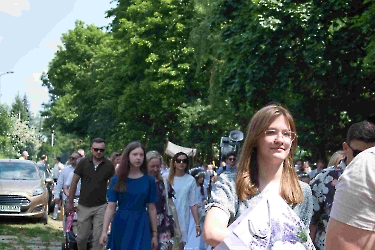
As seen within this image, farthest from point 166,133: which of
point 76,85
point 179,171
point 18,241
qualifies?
point 179,171

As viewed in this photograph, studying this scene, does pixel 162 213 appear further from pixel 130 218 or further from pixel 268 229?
pixel 268 229

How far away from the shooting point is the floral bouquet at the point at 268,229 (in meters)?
3.39

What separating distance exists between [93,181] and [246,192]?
779 cm

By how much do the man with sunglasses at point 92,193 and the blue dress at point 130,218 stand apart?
241 centimetres

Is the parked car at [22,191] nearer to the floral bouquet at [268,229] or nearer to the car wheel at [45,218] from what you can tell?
the car wheel at [45,218]

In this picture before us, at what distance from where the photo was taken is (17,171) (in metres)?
21.2

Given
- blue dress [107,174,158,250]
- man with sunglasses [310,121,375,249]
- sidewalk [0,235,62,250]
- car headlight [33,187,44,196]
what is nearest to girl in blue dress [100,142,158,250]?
blue dress [107,174,158,250]

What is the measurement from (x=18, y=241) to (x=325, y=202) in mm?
10836

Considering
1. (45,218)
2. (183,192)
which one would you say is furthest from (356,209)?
(45,218)

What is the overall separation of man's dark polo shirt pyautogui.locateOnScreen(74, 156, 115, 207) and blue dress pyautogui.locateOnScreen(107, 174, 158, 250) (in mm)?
2413

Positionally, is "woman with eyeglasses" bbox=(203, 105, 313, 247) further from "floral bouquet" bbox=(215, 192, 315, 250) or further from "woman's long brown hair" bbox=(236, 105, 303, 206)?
"floral bouquet" bbox=(215, 192, 315, 250)

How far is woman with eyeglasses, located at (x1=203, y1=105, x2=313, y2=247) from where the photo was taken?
12.3 ft

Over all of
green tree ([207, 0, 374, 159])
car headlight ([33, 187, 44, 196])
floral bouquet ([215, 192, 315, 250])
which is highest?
green tree ([207, 0, 374, 159])

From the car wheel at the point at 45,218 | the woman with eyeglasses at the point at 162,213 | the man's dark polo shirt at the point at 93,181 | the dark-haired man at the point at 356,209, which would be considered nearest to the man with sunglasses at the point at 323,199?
the dark-haired man at the point at 356,209
